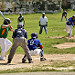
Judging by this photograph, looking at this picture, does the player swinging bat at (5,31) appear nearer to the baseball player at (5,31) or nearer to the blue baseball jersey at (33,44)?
the baseball player at (5,31)

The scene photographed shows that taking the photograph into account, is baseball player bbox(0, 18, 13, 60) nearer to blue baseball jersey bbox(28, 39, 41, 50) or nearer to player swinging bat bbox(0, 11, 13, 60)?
player swinging bat bbox(0, 11, 13, 60)

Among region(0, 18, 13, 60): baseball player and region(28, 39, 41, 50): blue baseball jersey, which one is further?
region(0, 18, 13, 60): baseball player

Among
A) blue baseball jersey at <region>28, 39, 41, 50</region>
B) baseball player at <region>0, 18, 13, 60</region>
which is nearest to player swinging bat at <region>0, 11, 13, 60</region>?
baseball player at <region>0, 18, 13, 60</region>

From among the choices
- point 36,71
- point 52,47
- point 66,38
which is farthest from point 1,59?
point 66,38

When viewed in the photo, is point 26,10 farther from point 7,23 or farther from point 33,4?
point 7,23

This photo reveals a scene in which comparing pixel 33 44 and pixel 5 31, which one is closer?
pixel 33 44

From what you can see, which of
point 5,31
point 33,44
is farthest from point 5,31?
point 33,44

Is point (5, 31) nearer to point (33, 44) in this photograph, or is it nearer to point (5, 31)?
point (5, 31)

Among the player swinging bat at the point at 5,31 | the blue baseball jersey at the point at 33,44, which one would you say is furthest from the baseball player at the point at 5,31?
the blue baseball jersey at the point at 33,44

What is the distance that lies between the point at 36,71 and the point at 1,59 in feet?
13.3

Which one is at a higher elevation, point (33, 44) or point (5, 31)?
point (5, 31)

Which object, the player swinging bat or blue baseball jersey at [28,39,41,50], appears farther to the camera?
the player swinging bat

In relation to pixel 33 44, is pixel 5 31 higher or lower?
higher

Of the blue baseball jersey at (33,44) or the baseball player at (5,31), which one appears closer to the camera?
the blue baseball jersey at (33,44)
